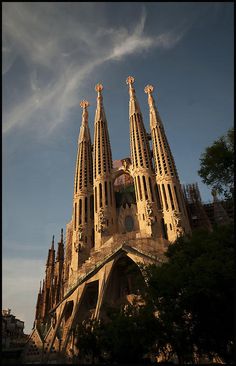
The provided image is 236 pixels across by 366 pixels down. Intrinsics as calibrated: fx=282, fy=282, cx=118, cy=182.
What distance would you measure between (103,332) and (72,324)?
14458 millimetres

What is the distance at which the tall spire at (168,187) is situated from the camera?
36156mm

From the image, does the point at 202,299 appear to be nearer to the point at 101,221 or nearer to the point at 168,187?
the point at 101,221

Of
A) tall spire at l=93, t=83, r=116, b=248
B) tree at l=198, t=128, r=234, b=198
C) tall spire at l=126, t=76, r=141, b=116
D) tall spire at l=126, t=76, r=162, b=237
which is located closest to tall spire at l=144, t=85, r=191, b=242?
tall spire at l=126, t=76, r=162, b=237

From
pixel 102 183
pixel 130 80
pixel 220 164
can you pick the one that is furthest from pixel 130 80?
pixel 220 164

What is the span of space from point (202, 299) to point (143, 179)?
27.2 m

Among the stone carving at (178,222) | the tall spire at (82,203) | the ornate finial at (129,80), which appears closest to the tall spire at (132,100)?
the ornate finial at (129,80)

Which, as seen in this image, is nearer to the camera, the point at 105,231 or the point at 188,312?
the point at 188,312

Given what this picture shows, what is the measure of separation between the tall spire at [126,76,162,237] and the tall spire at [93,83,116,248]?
4.09 metres

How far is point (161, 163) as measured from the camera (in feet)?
137

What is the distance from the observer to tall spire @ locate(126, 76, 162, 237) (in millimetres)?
36875

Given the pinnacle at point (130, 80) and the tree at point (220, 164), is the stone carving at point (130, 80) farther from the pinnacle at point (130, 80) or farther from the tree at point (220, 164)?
the tree at point (220, 164)

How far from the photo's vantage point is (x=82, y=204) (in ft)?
141

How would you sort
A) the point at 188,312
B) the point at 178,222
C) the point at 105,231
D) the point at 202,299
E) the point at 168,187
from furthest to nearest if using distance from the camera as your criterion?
1. the point at 168,187
2. the point at 105,231
3. the point at 178,222
4. the point at 188,312
5. the point at 202,299

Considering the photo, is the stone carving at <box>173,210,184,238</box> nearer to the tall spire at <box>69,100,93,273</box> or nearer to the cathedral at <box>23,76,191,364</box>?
the cathedral at <box>23,76,191,364</box>
